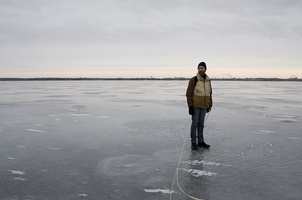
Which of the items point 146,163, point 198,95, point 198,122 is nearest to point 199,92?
point 198,95

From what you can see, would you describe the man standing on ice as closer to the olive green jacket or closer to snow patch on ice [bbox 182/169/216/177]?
the olive green jacket

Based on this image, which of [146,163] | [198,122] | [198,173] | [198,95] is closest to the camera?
[198,173]

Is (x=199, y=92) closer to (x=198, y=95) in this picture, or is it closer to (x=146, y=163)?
(x=198, y=95)


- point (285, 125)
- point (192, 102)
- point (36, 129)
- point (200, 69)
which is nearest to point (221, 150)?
point (192, 102)

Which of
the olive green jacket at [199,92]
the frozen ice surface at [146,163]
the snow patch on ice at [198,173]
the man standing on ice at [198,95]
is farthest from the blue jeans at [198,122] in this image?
the snow patch on ice at [198,173]

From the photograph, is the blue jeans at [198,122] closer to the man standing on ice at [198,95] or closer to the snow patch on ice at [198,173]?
the man standing on ice at [198,95]

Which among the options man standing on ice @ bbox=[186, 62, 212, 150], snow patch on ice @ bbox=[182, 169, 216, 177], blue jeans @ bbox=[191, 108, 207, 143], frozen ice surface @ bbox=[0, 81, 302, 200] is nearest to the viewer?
frozen ice surface @ bbox=[0, 81, 302, 200]

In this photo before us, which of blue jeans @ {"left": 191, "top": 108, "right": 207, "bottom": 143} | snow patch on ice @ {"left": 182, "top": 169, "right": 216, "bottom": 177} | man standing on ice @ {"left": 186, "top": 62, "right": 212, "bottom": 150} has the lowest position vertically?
snow patch on ice @ {"left": 182, "top": 169, "right": 216, "bottom": 177}

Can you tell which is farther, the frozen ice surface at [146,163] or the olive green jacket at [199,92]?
the olive green jacket at [199,92]

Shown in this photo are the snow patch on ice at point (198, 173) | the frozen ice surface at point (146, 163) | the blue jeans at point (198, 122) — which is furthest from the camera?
the blue jeans at point (198, 122)

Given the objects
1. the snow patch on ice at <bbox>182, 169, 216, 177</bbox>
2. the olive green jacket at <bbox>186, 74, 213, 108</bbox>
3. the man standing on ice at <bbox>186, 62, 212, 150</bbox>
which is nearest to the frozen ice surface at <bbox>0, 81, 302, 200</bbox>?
the snow patch on ice at <bbox>182, 169, 216, 177</bbox>

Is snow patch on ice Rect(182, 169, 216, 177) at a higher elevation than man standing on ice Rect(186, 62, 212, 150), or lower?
lower

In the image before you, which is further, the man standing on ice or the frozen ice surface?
the man standing on ice

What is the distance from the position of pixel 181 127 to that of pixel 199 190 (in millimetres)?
4640
